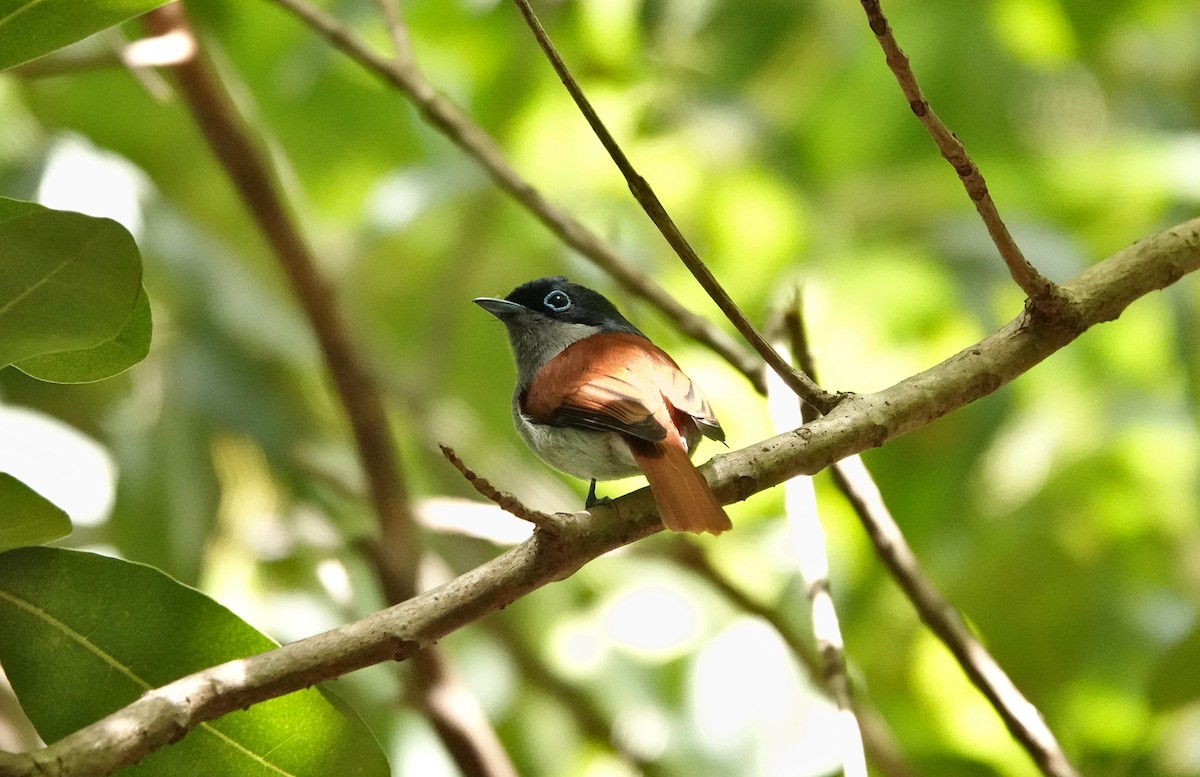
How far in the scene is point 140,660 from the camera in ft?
5.40

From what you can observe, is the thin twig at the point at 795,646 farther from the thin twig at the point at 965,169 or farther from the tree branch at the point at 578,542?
the thin twig at the point at 965,169

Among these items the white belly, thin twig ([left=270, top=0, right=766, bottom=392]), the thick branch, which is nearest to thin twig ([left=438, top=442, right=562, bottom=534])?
the white belly

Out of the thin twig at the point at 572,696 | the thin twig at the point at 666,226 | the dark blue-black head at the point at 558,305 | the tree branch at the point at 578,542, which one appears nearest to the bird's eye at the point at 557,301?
Answer: the dark blue-black head at the point at 558,305

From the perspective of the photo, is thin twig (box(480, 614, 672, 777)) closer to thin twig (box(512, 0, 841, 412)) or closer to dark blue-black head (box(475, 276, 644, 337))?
dark blue-black head (box(475, 276, 644, 337))

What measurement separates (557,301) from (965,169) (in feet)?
5.22

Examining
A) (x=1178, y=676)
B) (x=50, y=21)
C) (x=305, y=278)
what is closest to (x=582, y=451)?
(x=50, y=21)

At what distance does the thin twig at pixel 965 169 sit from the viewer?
1396mm

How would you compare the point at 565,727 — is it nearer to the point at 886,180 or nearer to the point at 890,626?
the point at 890,626

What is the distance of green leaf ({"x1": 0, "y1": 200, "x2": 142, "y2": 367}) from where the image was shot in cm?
137

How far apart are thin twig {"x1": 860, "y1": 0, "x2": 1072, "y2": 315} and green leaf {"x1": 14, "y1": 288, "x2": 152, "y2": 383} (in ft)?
3.28

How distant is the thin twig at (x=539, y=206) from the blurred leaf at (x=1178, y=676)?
4.34 feet

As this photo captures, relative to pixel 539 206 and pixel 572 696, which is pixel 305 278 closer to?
pixel 539 206

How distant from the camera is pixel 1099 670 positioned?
10.4ft

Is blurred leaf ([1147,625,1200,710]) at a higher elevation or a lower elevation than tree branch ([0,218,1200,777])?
higher
